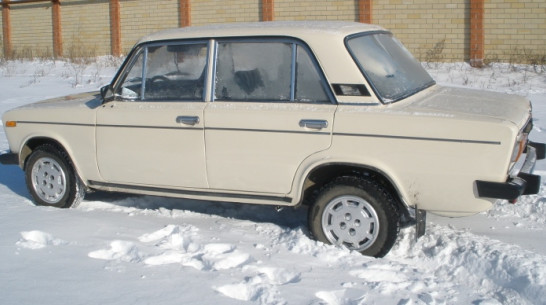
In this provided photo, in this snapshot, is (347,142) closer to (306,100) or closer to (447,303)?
(306,100)

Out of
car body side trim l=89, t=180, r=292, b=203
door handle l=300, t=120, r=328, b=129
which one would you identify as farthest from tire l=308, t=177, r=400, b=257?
door handle l=300, t=120, r=328, b=129

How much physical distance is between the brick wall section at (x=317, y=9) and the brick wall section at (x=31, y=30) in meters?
10.8

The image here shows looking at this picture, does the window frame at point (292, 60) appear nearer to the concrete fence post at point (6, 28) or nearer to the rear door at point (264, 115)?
the rear door at point (264, 115)

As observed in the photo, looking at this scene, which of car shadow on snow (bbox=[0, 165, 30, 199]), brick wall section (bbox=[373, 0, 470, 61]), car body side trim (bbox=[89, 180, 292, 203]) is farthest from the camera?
brick wall section (bbox=[373, 0, 470, 61])

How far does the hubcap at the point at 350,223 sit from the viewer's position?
4.62 m

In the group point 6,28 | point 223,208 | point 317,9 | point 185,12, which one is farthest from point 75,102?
point 6,28

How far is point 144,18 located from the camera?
21953mm

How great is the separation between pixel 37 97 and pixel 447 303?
1192 centimetres

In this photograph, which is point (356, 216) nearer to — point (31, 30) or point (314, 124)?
point (314, 124)

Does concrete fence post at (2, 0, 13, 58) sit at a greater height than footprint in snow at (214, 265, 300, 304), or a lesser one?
greater

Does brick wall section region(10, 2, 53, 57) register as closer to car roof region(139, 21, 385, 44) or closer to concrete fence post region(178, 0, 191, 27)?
concrete fence post region(178, 0, 191, 27)

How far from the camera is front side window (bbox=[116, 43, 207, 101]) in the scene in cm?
513

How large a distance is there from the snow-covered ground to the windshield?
1.19 m

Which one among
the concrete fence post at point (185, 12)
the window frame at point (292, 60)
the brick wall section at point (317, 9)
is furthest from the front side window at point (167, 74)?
the concrete fence post at point (185, 12)
